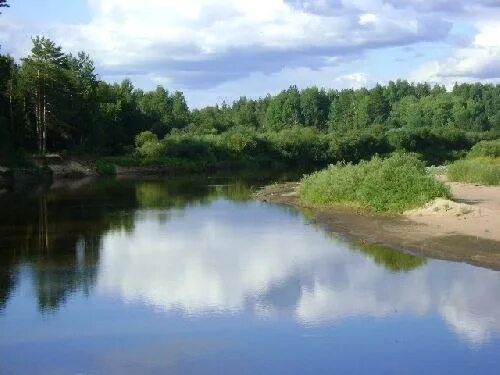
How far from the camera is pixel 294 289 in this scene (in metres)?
18.3

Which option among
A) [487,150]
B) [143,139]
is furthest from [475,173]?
[143,139]

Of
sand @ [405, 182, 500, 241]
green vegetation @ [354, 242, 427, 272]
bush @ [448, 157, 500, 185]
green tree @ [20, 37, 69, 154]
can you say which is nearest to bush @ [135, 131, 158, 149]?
green tree @ [20, 37, 69, 154]

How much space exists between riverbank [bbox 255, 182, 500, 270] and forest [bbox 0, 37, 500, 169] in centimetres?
3447

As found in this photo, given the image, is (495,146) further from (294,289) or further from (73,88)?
(294,289)

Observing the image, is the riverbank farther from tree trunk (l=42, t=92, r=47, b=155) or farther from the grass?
tree trunk (l=42, t=92, r=47, b=155)

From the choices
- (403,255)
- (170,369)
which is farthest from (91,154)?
(170,369)

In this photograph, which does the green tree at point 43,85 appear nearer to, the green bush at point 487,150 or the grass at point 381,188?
the grass at point 381,188

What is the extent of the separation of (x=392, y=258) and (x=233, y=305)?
736 centimetres

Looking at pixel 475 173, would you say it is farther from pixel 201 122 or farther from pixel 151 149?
pixel 201 122

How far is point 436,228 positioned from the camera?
26844 mm

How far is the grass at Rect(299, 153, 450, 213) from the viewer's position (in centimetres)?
3278

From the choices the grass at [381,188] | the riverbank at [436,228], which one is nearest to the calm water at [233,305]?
the riverbank at [436,228]

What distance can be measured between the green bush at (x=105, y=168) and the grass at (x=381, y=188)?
35.5 m

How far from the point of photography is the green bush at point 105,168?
7006 centimetres
